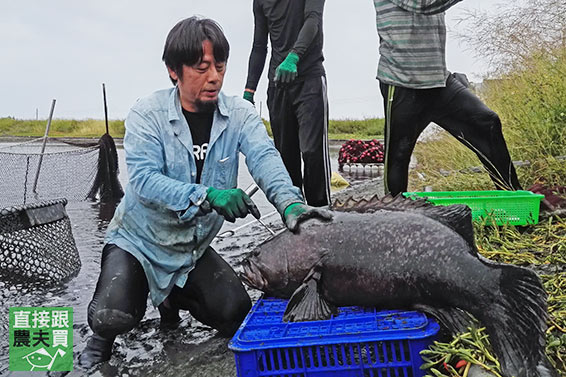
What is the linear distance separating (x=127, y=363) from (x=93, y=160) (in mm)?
6458

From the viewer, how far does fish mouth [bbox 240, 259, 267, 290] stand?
3.04m

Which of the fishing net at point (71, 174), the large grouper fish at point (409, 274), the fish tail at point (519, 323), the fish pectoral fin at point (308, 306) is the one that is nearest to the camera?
the fish tail at point (519, 323)

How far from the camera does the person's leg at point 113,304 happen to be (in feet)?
10.0

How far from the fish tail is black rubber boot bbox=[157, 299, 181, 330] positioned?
1.93m

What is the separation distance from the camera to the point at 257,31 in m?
5.77

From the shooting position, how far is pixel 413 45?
4.64m

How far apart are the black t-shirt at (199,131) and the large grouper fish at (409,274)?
0.64m

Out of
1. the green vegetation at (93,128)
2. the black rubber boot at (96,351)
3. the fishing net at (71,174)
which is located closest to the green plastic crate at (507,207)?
the black rubber boot at (96,351)

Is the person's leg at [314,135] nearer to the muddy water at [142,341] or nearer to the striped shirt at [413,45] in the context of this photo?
the striped shirt at [413,45]

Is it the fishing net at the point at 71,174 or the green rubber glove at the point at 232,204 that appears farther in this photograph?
the fishing net at the point at 71,174

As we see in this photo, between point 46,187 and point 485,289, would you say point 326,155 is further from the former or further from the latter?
point 46,187

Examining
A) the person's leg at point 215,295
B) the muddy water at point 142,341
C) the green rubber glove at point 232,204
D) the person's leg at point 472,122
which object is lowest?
the muddy water at point 142,341

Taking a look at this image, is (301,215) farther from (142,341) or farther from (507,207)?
(507,207)

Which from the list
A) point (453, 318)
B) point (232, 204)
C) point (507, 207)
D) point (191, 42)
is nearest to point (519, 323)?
point (453, 318)
